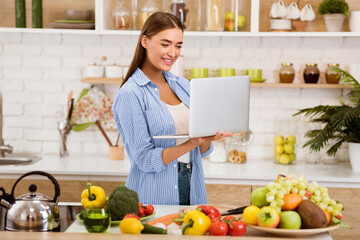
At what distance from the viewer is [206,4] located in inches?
147

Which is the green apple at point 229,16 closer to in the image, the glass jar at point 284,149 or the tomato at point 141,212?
the glass jar at point 284,149

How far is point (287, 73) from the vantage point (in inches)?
152

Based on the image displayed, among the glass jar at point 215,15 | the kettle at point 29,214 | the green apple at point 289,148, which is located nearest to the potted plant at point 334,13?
the glass jar at point 215,15

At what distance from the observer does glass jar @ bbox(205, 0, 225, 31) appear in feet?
12.2

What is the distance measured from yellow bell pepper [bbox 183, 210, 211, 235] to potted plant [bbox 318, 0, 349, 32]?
236 cm

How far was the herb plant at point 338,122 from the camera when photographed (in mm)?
3469

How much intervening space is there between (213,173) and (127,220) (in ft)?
5.58

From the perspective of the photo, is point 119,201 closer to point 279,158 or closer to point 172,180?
point 172,180

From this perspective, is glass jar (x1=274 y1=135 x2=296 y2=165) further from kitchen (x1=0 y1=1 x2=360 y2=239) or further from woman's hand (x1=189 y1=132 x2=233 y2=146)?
woman's hand (x1=189 y1=132 x2=233 y2=146)

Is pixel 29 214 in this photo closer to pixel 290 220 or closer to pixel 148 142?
pixel 148 142

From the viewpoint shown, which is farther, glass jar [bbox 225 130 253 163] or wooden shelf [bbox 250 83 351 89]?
glass jar [bbox 225 130 253 163]

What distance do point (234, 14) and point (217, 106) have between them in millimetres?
1747

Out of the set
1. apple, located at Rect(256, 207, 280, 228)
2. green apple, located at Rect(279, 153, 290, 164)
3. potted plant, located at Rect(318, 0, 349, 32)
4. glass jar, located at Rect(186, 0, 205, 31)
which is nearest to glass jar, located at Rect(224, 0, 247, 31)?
glass jar, located at Rect(186, 0, 205, 31)

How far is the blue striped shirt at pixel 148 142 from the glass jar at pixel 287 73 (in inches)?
58.3
